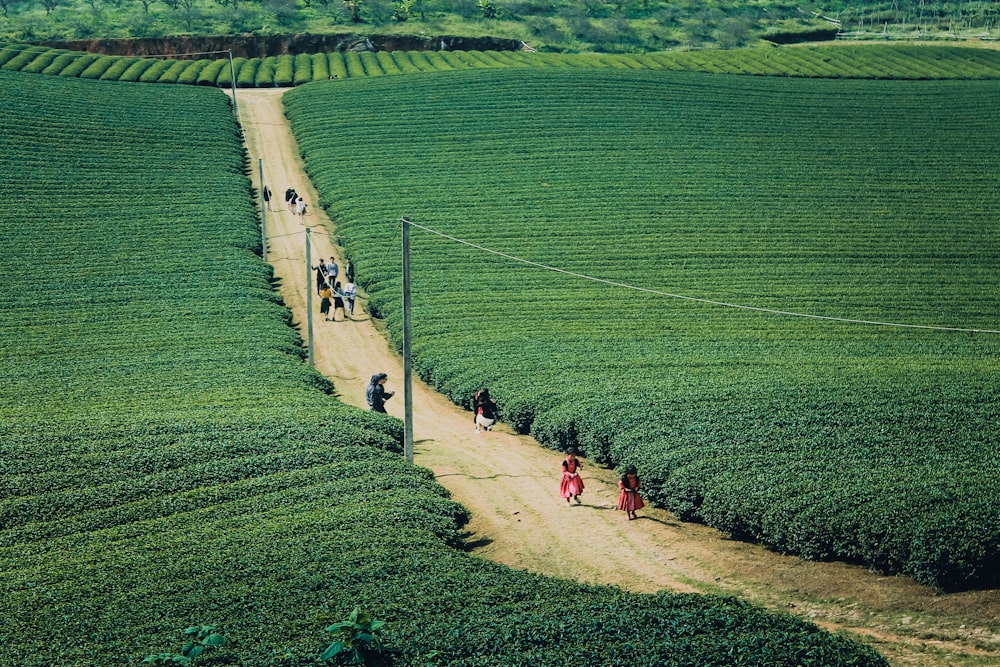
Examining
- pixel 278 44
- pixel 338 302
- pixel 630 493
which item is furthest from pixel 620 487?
pixel 278 44

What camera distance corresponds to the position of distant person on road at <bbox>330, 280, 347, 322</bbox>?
128 ft

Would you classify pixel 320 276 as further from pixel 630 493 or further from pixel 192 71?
pixel 192 71

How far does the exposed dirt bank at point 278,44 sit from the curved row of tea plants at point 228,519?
53.0 metres

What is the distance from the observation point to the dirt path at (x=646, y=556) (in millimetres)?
17391

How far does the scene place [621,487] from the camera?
72.6 feet

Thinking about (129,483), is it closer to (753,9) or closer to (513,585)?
(513,585)

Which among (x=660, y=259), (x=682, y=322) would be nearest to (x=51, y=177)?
(x=660, y=259)

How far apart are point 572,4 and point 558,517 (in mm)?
92415

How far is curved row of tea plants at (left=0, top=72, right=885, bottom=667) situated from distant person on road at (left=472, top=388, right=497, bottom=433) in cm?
230

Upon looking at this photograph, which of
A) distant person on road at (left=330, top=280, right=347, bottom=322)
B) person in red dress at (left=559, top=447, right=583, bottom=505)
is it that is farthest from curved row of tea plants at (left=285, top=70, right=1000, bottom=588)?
person in red dress at (left=559, top=447, right=583, bottom=505)

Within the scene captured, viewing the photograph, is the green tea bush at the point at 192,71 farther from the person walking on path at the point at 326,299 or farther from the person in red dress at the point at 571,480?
the person in red dress at the point at 571,480

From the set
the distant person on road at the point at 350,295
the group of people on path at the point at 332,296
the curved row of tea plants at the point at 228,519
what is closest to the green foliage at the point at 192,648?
the curved row of tea plants at the point at 228,519

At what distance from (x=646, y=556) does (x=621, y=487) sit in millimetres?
1952

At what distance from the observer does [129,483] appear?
21.7 m
